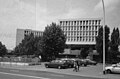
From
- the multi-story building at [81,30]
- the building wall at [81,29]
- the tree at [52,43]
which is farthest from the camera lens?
the building wall at [81,29]

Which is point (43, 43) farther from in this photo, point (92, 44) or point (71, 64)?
point (92, 44)

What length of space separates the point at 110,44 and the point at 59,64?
3250cm

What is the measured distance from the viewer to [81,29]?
403 feet

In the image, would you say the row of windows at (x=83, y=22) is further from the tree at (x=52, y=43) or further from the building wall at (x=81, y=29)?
the tree at (x=52, y=43)

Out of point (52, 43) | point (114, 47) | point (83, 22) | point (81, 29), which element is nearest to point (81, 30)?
point (81, 29)

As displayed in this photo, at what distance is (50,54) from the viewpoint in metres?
50.6

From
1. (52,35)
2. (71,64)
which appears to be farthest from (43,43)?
A: (71,64)

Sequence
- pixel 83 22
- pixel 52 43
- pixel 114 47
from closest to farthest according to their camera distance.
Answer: pixel 52 43, pixel 114 47, pixel 83 22

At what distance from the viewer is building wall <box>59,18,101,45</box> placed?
11975cm

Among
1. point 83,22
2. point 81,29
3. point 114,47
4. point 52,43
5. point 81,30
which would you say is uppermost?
point 83,22

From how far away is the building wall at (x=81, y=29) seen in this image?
120 metres

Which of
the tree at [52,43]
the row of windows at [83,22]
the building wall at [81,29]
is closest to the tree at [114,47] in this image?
the tree at [52,43]

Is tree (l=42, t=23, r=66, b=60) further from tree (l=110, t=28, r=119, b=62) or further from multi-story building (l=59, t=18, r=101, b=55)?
multi-story building (l=59, t=18, r=101, b=55)

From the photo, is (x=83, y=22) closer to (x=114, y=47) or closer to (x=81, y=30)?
(x=81, y=30)
